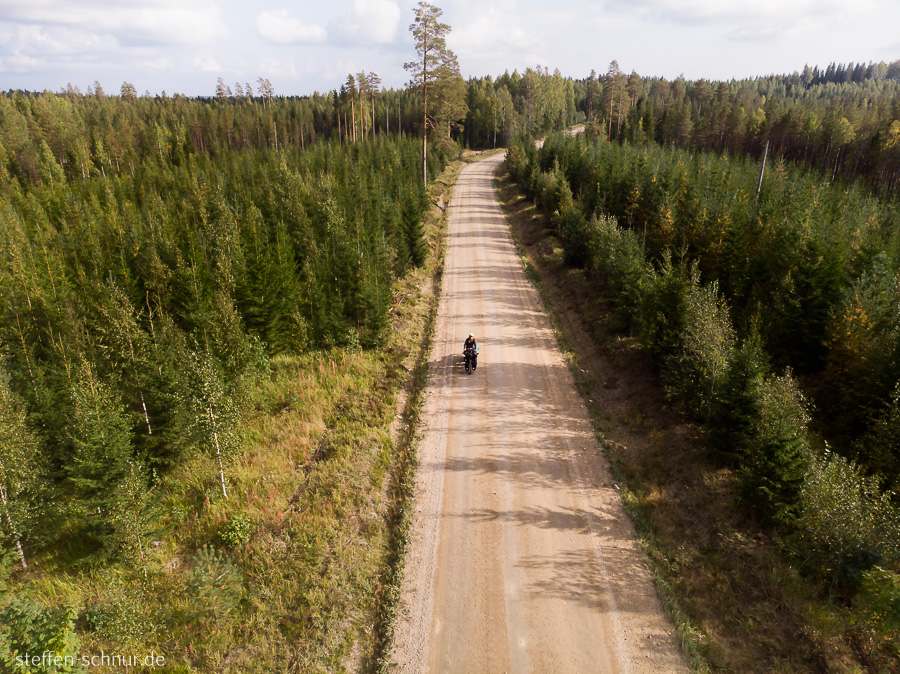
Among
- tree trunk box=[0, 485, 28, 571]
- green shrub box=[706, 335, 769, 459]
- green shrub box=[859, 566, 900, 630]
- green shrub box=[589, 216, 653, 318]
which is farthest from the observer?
green shrub box=[589, 216, 653, 318]

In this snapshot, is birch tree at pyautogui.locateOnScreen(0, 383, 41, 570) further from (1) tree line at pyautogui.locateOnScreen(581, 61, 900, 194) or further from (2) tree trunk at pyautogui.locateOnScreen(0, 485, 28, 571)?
(1) tree line at pyautogui.locateOnScreen(581, 61, 900, 194)

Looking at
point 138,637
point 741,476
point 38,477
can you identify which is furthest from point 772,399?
point 38,477

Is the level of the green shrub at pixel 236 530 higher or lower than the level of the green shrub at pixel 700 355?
lower

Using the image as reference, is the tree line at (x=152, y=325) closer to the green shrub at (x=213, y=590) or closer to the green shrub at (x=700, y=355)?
the green shrub at (x=213, y=590)

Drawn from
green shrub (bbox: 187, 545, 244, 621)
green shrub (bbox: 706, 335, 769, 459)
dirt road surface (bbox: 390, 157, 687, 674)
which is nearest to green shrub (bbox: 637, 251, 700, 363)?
green shrub (bbox: 706, 335, 769, 459)

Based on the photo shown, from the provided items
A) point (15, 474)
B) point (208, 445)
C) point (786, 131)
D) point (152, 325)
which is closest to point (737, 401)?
point (208, 445)

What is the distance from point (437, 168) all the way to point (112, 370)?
65059mm

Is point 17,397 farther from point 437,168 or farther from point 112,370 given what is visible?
point 437,168

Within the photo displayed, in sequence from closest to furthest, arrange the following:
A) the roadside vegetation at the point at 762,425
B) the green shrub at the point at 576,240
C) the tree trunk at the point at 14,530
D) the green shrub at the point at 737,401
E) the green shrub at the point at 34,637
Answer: the green shrub at the point at 34,637 → the roadside vegetation at the point at 762,425 → the tree trunk at the point at 14,530 → the green shrub at the point at 737,401 → the green shrub at the point at 576,240

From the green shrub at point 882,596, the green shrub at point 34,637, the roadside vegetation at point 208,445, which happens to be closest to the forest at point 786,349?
the green shrub at point 882,596

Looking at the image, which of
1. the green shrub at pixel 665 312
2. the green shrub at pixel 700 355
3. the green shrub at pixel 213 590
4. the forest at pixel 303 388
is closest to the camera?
the green shrub at pixel 213 590

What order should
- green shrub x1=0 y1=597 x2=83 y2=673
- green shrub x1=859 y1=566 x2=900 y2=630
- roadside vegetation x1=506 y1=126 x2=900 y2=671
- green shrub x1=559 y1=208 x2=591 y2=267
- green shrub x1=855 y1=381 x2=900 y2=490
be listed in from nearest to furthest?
green shrub x1=859 y1=566 x2=900 y2=630
green shrub x1=0 y1=597 x2=83 y2=673
roadside vegetation x1=506 y1=126 x2=900 y2=671
green shrub x1=855 y1=381 x2=900 y2=490
green shrub x1=559 y1=208 x2=591 y2=267

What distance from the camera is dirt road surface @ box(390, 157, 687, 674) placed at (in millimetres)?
11578

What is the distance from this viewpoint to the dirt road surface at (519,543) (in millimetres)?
11578
